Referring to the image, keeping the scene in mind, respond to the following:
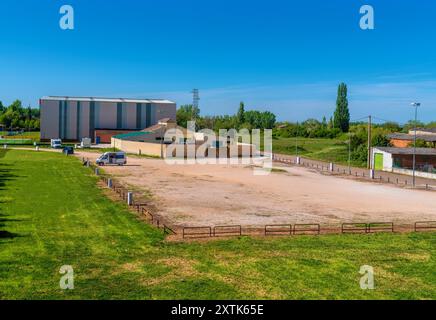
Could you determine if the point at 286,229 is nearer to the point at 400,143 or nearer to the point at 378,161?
the point at 378,161

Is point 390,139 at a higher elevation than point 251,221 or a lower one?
higher

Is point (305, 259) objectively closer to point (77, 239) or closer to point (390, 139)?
point (77, 239)

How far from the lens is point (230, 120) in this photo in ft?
569

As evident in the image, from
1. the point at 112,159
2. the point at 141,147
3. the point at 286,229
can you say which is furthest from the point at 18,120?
the point at 286,229

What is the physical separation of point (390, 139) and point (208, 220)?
57557 mm

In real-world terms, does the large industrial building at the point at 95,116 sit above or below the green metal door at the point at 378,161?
above

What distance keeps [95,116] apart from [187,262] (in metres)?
87.7

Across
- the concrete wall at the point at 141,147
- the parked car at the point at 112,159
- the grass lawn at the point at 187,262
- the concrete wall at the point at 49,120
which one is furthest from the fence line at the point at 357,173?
the concrete wall at the point at 49,120

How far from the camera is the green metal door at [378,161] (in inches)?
2205

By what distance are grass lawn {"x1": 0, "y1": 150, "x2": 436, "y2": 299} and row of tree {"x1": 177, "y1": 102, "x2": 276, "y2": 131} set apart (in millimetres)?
113369

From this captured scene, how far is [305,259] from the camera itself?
1805cm

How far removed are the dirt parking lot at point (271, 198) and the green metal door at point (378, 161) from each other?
9908 millimetres

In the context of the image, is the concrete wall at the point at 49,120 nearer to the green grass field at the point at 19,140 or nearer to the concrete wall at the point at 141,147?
the green grass field at the point at 19,140
